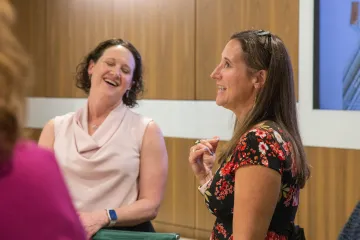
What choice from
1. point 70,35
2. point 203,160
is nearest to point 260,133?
point 203,160

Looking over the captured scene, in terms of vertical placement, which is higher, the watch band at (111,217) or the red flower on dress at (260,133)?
the red flower on dress at (260,133)

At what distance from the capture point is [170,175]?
449 cm

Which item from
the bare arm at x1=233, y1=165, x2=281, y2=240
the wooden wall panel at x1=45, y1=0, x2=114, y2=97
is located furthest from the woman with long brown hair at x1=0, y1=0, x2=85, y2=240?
the wooden wall panel at x1=45, y1=0, x2=114, y2=97

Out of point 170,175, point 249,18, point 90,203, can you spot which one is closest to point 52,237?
point 90,203

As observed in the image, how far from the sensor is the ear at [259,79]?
1.97m

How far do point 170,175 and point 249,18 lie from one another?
132 centimetres

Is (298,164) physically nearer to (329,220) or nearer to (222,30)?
(329,220)

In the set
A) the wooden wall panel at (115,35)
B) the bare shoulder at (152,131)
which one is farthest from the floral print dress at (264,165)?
the wooden wall panel at (115,35)

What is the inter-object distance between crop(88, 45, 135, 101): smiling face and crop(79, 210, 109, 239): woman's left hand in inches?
22.8

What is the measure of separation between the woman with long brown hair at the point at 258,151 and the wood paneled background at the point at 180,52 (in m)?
1.65

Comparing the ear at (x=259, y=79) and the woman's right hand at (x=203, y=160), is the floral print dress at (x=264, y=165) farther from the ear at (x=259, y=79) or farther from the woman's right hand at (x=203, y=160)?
the woman's right hand at (x=203, y=160)

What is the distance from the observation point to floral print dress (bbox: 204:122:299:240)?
5.84ft

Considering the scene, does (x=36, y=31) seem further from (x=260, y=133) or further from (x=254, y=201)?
(x=254, y=201)

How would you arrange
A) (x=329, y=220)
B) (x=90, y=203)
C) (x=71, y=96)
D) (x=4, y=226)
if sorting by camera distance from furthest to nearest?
(x=71, y=96) → (x=329, y=220) → (x=90, y=203) → (x=4, y=226)
